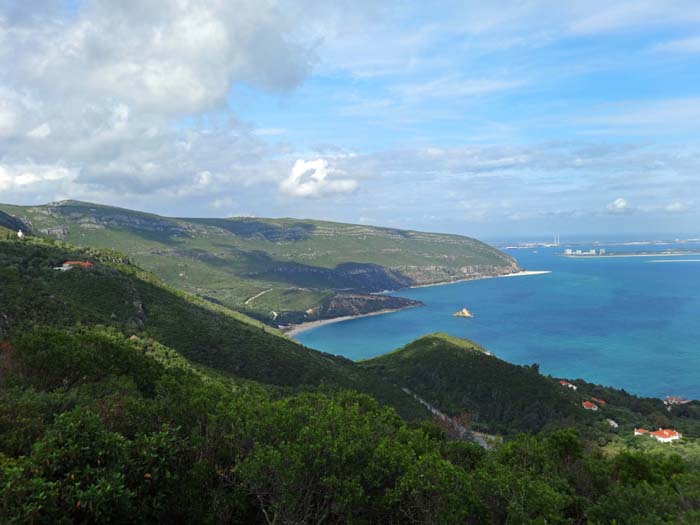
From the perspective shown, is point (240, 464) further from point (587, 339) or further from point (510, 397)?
point (587, 339)

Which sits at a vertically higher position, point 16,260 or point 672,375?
point 16,260

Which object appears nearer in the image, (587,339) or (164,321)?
(164,321)

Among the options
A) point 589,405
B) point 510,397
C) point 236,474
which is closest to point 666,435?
point 589,405

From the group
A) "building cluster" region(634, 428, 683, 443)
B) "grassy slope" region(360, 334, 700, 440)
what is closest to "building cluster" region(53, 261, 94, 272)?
"grassy slope" region(360, 334, 700, 440)

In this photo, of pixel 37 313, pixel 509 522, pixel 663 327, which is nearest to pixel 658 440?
pixel 509 522

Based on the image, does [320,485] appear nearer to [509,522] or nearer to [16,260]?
[509,522]

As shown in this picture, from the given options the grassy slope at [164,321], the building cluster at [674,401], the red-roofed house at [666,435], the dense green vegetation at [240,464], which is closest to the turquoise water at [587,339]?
the building cluster at [674,401]

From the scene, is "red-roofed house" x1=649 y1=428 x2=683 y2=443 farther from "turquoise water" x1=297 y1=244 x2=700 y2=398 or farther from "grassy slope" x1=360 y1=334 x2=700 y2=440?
"turquoise water" x1=297 y1=244 x2=700 y2=398
